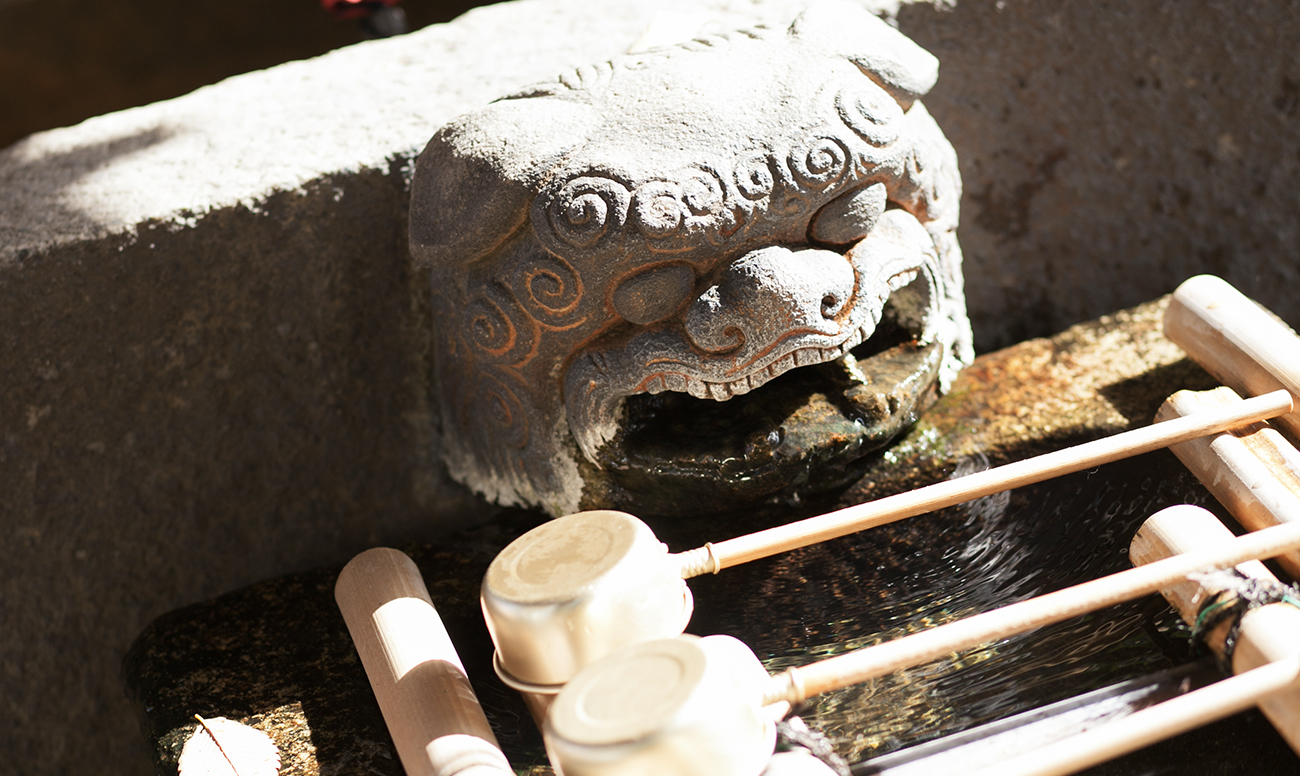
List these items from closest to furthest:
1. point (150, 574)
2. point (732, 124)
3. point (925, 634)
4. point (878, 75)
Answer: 1. point (925, 634)
2. point (732, 124)
3. point (878, 75)
4. point (150, 574)

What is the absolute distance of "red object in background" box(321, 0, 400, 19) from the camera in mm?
2887

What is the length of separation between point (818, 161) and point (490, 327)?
2.21 feet

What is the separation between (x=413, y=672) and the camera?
1.55 meters

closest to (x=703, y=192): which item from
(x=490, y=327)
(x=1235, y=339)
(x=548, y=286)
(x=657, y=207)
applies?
(x=657, y=207)

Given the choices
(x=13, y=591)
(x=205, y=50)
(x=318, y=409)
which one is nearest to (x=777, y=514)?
(x=318, y=409)

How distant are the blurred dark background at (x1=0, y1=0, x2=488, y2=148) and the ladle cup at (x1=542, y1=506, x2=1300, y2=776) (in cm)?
510

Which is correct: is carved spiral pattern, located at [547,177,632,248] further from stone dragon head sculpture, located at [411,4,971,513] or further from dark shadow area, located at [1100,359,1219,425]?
dark shadow area, located at [1100,359,1219,425]

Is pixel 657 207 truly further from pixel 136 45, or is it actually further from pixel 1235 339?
pixel 136 45

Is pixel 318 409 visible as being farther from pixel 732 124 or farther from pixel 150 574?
pixel 732 124

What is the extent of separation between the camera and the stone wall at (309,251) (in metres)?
2.06

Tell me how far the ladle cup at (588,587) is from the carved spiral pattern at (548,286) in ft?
1.42

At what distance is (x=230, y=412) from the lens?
2246 millimetres

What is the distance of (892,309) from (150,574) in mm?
1804

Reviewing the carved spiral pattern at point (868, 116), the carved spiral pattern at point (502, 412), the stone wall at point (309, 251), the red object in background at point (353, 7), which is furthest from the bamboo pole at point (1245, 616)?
the red object in background at point (353, 7)
